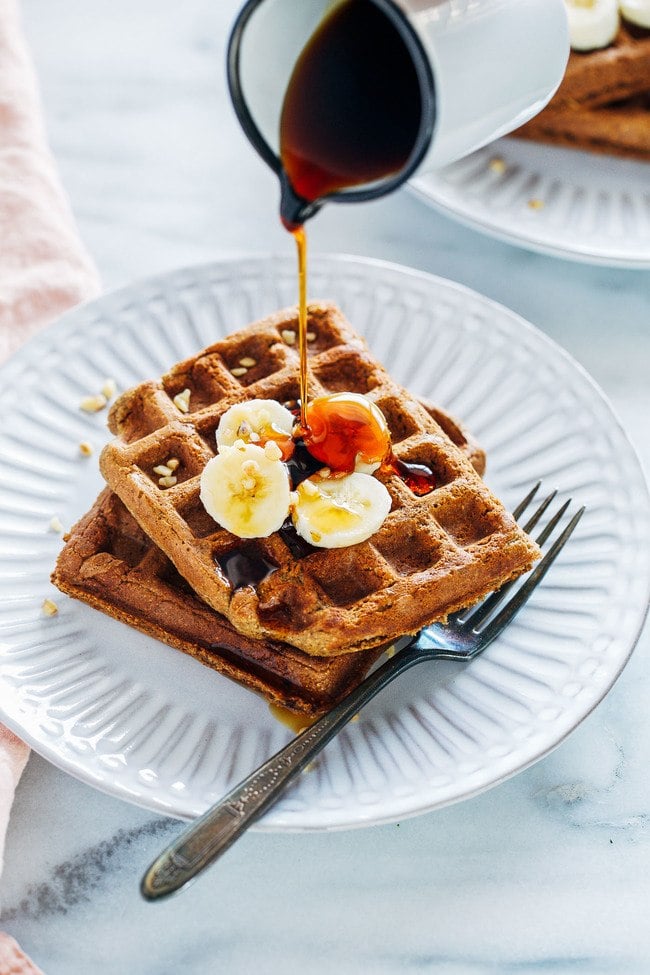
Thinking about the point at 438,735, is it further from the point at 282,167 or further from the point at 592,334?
the point at 592,334

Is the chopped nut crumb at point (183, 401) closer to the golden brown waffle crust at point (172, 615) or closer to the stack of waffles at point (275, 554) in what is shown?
the stack of waffles at point (275, 554)

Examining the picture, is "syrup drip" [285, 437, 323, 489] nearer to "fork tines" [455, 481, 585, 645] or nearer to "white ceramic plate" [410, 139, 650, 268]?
"fork tines" [455, 481, 585, 645]

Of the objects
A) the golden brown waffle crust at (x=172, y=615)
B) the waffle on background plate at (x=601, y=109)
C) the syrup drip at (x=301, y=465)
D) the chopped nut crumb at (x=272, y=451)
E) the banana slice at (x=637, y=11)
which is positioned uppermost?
the banana slice at (x=637, y=11)

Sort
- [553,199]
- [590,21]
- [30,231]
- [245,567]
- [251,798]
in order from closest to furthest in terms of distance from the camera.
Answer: [251,798], [245,567], [30,231], [553,199], [590,21]

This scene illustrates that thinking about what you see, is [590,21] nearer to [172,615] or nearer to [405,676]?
[405,676]

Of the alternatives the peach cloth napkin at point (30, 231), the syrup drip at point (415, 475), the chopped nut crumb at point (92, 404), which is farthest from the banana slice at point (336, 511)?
the peach cloth napkin at point (30, 231)

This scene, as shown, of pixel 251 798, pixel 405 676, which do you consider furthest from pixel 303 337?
pixel 251 798

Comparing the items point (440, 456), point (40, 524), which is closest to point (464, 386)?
point (440, 456)
